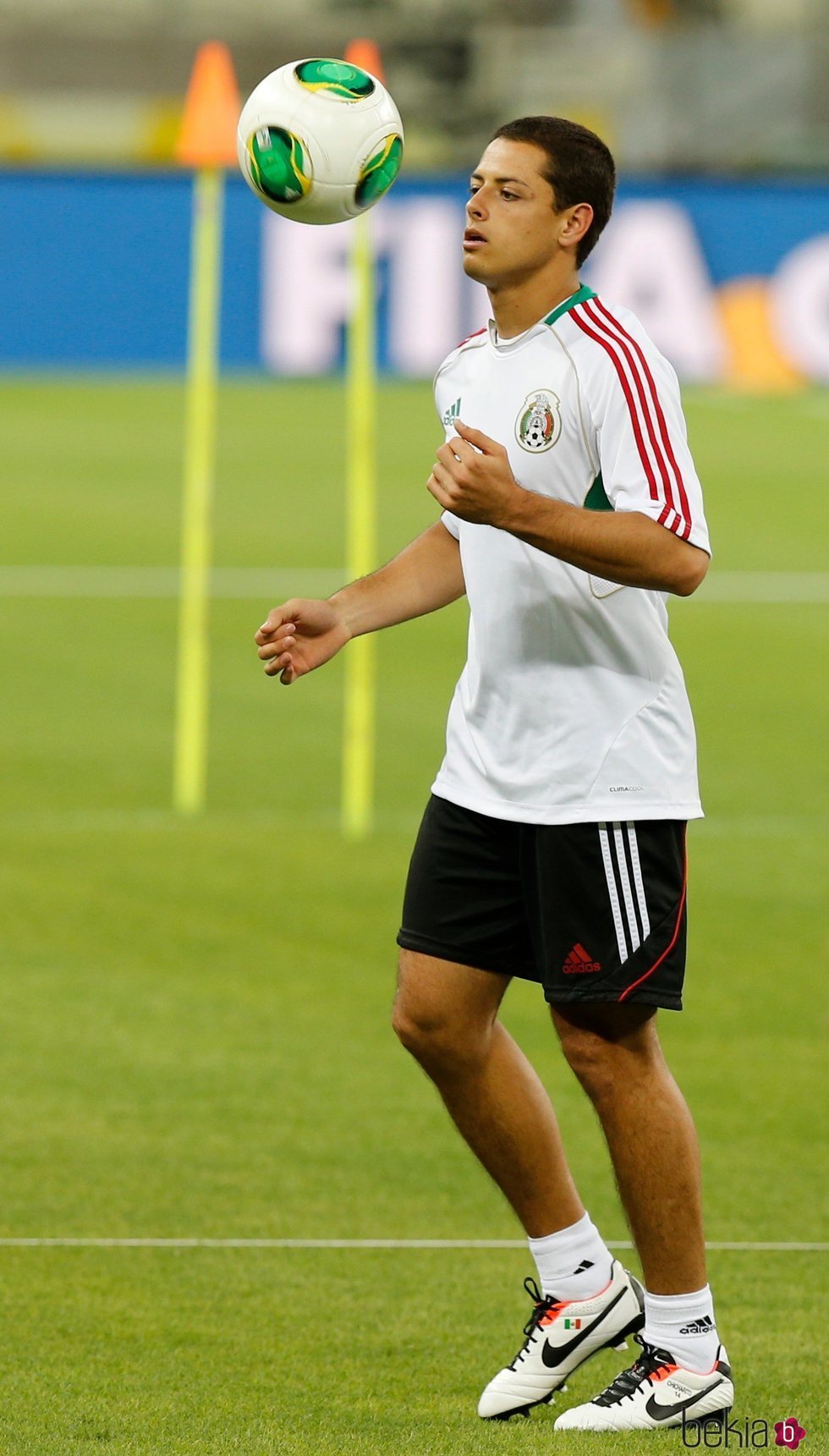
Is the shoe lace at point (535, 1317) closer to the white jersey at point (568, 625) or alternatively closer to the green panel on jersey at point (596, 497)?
the white jersey at point (568, 625)

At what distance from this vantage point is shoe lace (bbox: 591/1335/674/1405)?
4.40 metres

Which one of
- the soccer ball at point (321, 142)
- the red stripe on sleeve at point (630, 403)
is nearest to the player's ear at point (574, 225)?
the red stripe on sleeve at point (630, 403)

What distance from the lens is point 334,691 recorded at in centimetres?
1359

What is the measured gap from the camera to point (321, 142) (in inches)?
197

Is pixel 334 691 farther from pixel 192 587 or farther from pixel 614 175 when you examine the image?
pixel 614 175

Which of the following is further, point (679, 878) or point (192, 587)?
point (192, 587)

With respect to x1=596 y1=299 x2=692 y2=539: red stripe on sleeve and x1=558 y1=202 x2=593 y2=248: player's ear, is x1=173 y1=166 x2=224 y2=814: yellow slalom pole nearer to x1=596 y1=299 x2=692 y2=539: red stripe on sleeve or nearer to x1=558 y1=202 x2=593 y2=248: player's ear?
x1=558 y1=202 x2=593 y2=248: player's ear

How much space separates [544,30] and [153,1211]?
3135cm

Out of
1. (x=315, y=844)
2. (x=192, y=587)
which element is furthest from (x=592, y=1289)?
(x=192, y=587)

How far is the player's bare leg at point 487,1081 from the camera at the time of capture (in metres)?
4.54

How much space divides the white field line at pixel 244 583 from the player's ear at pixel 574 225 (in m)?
11.5

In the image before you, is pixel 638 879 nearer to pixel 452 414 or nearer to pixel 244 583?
pixel 452 414

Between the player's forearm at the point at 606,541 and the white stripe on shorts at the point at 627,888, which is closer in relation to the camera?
the player's forearm at the point at 606,541

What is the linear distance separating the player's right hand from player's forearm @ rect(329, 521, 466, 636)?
Result: 0.09 m
